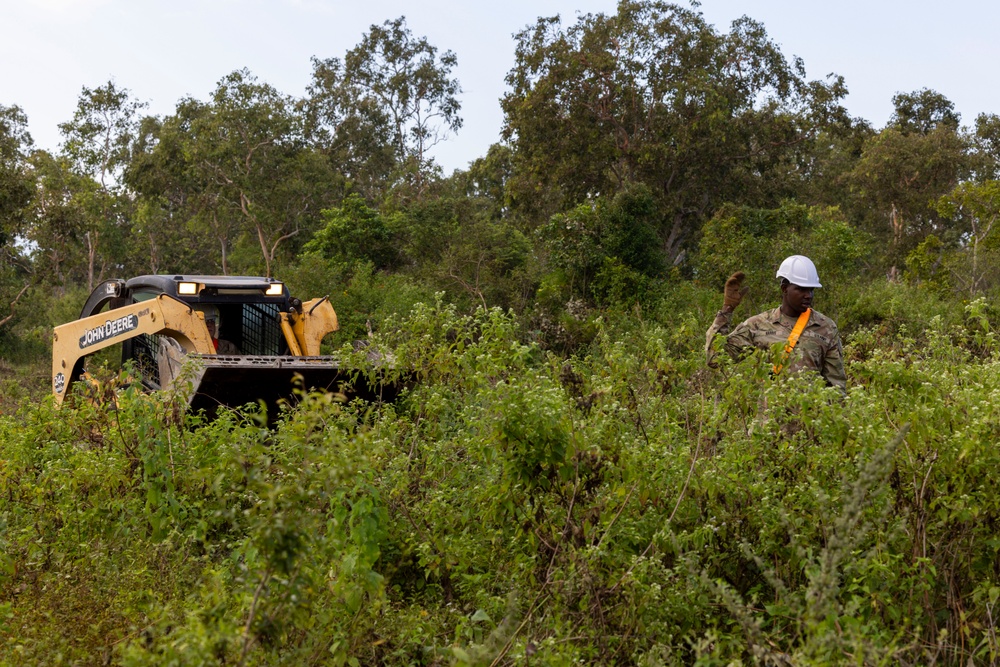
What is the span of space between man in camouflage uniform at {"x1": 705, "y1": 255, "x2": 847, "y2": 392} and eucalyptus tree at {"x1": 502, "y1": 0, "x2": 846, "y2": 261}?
59.5ft

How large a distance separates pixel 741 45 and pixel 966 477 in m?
22.7

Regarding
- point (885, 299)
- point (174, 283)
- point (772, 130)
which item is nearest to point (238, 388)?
point (174, 283)

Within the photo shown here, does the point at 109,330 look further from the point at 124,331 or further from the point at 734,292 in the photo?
the point at 734,292

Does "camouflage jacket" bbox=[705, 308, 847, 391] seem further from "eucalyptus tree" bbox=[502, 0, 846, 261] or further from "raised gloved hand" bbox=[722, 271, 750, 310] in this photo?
"eucalyptus tree" bbox=[502, 0, 846, 261]

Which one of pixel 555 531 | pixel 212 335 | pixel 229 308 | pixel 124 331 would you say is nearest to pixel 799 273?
pixel 555 531

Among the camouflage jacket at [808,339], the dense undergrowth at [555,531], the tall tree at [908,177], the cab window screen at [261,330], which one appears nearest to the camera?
the dense undergrowth at [555,531]

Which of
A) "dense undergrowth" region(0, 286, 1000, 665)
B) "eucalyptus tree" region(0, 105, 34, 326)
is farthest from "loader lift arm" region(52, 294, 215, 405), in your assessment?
"eucalyptus tree" region(0, 105, 34, 326)

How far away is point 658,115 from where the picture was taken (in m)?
24.8

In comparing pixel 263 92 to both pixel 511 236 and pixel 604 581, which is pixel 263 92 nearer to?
pixel 511 236

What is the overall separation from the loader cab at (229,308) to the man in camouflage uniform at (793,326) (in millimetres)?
5895

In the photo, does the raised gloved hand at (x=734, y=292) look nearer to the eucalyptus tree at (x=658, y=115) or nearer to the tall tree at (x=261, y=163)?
the eucalyptus tree at (x=658, y=115)

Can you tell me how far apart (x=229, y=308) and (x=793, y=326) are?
6.57 meters

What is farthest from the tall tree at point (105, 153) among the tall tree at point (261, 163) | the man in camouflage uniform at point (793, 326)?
the man in camouflage uniform at point (793, 326)

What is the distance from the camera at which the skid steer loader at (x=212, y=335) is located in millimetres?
9828
